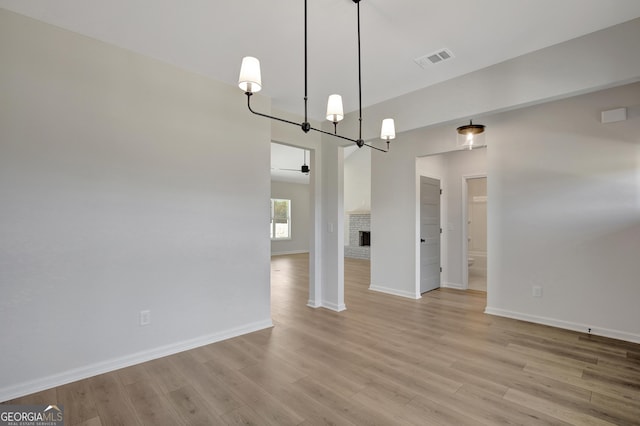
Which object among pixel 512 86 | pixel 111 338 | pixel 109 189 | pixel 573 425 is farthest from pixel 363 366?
pixel 512 86

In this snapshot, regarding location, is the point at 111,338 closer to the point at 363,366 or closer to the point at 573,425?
the point at 363,366

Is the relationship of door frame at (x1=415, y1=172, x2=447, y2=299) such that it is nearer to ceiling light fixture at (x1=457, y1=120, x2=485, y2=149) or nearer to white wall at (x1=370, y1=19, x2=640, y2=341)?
white wall at (x1=370, y1=19, x2=640, y2=341)

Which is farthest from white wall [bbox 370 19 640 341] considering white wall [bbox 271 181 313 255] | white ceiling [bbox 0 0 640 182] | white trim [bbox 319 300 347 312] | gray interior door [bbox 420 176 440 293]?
white wall [bbox 271 181 313 255]

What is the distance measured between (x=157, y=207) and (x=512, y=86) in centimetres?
347

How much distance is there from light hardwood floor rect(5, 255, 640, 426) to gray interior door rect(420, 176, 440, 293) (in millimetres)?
1725

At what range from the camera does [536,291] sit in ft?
12.2

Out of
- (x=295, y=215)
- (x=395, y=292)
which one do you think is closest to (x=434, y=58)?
(x=395, y=292)

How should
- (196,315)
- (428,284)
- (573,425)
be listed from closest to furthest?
(573,425) < (196,315) < (428,284)

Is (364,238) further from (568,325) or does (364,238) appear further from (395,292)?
(568,325)

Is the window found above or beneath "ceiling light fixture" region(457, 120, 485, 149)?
beneath

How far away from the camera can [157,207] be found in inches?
110

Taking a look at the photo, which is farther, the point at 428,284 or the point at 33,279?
the point at 428,284

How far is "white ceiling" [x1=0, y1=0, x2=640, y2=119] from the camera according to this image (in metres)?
2.11

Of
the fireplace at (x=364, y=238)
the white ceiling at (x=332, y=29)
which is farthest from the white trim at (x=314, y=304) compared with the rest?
the fireplace at (x=364, y=238)
